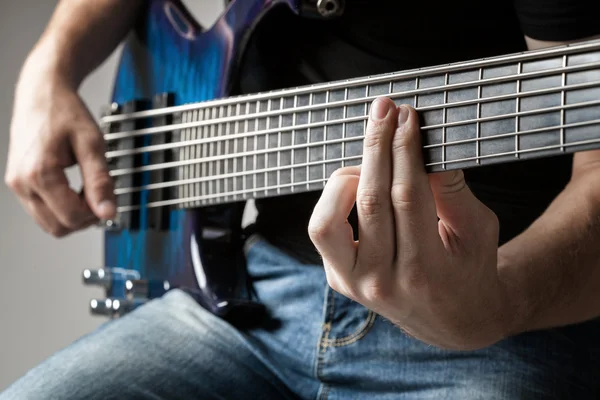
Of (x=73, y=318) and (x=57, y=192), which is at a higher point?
(x=57, y=192)

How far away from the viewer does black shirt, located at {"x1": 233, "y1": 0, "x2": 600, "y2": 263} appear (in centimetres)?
76

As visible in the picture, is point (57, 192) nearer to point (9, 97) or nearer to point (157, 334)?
point (157, 334)

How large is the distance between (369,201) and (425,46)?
0.31 m

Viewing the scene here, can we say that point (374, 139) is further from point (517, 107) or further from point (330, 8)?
point (330, 8)

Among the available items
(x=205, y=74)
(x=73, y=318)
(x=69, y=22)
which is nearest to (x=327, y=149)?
(x=205, y=74)

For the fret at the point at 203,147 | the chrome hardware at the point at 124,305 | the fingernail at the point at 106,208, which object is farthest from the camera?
the chrome hardware at the point at 124,305

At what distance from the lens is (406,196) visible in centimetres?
53

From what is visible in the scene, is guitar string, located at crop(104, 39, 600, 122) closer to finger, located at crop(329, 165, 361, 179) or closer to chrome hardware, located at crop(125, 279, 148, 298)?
finger, located at crop(329, 165, 361, 179)

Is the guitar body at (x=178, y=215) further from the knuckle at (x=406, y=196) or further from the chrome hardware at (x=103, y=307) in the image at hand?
the knuckle at (x=406, y=196)

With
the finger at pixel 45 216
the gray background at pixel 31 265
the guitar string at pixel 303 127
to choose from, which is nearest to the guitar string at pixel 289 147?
the guitar string at pixel 303 127

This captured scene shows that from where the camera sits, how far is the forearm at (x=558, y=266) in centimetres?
64

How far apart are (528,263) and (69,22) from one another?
78 cm

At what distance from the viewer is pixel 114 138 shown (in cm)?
104

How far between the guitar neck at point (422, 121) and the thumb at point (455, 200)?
0.02m
